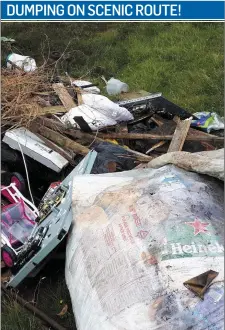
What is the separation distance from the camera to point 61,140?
448 centimetres

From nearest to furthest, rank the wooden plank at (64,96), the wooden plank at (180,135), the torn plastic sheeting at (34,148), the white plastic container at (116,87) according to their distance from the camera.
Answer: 1. the torn plastic sheeting at (34,148)
2. the wooden plank at (180,135)
3. the wooden plank at (64,96)
4. the white plastic container at (116,87)

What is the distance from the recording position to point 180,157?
305 cm

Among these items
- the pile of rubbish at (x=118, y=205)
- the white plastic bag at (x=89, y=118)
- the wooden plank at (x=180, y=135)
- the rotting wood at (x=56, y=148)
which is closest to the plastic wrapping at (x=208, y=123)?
the pile of rubbish at (x=118, y=205)

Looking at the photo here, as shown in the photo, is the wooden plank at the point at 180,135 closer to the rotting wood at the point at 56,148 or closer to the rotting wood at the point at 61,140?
the rotting wood at the point at 61,140

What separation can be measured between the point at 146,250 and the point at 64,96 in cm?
307

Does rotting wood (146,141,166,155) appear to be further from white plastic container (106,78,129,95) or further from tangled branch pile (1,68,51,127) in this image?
white plastic container (106,78,129,95)

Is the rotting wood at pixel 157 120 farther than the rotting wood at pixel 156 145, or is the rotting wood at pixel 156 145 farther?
the rotting wood at pixel 157 120

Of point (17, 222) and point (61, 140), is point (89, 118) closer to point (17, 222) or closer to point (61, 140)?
point (61, 140)

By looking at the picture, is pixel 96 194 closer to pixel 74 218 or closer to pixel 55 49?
pixel 74 218

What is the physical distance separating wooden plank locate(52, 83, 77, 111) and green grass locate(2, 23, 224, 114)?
1602 millimetres

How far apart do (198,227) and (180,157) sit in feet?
2.20

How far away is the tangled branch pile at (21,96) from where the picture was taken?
462cm

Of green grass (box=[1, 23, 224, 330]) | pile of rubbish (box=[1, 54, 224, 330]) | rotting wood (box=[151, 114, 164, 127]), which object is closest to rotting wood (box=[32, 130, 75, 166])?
pile of rubbish (box=[1, 54, 224, 330])

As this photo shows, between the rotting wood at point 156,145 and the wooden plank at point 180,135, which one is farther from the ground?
the wooden plank at point 180,135
